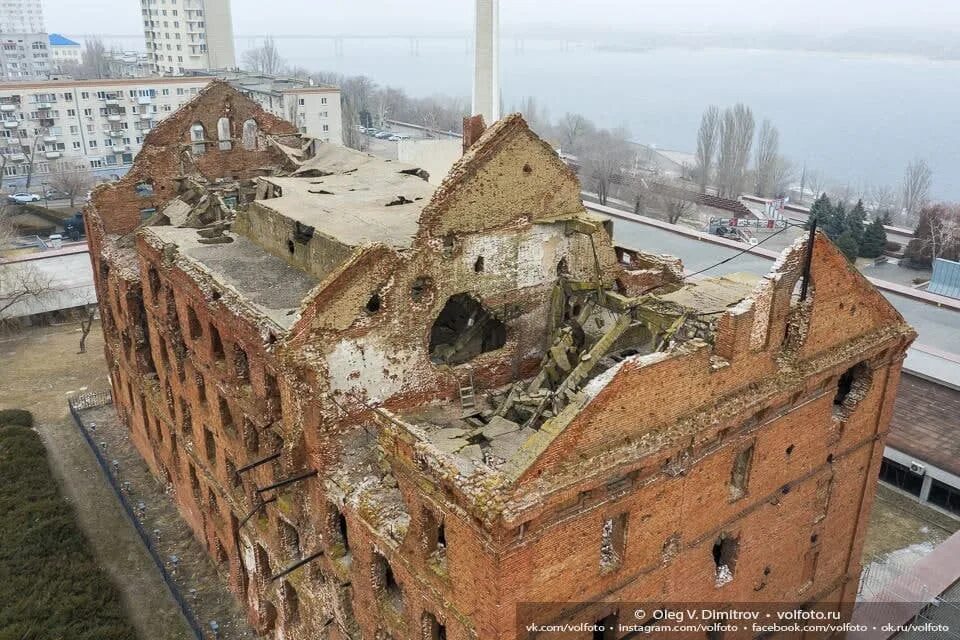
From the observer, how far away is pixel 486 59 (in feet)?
219

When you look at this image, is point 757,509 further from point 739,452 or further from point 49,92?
point 49,92

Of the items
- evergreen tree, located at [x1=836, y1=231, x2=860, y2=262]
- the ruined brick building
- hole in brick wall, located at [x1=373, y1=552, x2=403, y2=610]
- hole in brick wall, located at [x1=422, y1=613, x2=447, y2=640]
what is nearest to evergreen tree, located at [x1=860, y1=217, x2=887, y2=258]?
evergreen tree, located at [x1=836, y1=231, x2=860, y2=262]

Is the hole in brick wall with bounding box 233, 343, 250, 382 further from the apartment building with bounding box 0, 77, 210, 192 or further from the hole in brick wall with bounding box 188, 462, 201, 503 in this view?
the apartment building with bounding box 0, 77, 210, 192

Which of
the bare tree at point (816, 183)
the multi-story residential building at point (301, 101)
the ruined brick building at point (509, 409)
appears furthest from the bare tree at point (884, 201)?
the ruined brick building at point (509, 409)

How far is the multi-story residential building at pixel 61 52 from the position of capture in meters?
168

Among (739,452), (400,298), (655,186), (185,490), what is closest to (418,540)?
(400,298)

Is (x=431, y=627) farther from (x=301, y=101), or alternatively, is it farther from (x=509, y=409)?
(x=301, y=101)

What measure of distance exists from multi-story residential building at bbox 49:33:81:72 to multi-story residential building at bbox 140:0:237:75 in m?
60.6

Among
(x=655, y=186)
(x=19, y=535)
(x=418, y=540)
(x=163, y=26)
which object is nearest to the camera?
(x=418, y=540)

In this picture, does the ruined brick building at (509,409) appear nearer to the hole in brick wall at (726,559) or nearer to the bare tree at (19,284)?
the hole in brick wall at (726,559)

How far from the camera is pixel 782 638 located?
60.1 ft

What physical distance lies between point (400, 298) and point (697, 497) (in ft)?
23.2

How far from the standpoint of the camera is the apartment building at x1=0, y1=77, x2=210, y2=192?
258 ft

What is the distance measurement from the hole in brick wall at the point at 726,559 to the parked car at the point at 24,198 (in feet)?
259
